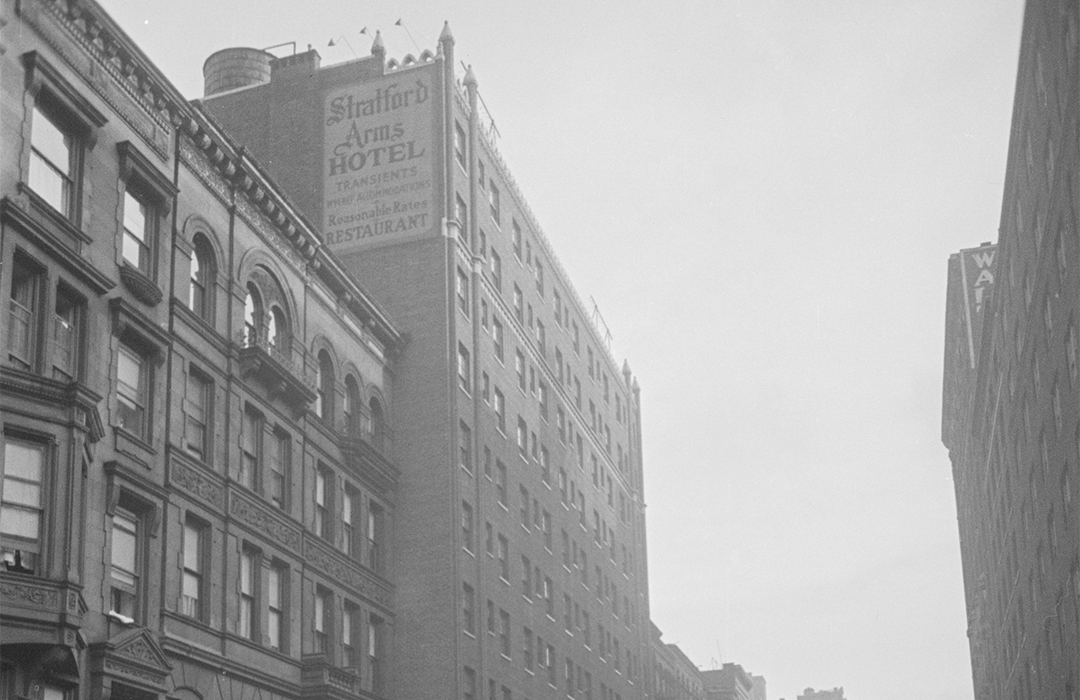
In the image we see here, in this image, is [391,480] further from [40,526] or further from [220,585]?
[40,526]

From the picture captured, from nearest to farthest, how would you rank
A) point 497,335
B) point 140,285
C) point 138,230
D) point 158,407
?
point 140,285 < point 158,407 < point 138,230 < point 497,335

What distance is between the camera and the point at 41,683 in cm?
3017

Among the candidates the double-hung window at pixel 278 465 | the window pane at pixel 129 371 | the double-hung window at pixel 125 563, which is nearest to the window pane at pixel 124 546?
the double-hung window at pixel 125 563

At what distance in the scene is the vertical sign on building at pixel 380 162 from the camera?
60.0 meters

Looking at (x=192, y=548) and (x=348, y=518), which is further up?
(x=348, y=518)

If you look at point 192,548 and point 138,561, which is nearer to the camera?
point 138,561

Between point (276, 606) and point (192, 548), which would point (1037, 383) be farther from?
point (192, 548)

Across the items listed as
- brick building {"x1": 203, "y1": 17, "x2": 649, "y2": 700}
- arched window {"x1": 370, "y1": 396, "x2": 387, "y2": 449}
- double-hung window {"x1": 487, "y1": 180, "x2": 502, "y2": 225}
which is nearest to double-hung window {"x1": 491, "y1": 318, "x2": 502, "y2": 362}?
brick building {"x1": 203, "y1": 17, "x2": 649, "y2": 700}

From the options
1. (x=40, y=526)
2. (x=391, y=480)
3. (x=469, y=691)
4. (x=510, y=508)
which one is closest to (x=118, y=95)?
(x=40, y=526)

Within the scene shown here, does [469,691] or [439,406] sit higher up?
[439,406]

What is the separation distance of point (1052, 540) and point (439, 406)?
73.4ft

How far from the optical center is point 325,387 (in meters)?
48.6

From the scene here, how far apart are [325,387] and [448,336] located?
1023 cm

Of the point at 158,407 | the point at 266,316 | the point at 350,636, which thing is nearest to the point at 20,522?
the point at 158,407
